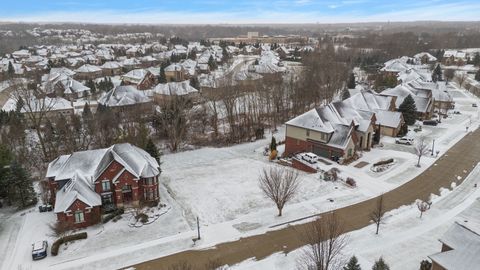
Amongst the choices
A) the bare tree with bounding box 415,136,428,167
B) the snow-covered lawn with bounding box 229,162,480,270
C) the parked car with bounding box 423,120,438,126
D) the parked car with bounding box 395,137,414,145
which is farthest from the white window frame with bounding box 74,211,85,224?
the parked car with bounding box 423,120,438,126

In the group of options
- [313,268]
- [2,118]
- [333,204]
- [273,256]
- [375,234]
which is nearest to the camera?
[313,268]

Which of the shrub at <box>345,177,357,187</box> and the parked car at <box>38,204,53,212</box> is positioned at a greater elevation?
the shrub at <box>345,177,357,187</box>

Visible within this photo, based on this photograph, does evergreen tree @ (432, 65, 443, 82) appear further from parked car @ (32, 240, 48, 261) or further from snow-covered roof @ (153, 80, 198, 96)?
parked car @ (32, 240, 48, 261)

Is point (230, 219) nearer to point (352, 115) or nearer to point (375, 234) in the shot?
point (375, 234)

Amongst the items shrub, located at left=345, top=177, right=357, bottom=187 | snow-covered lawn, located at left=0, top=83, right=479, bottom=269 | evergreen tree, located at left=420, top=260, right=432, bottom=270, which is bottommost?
snow-covered lawn, located at left=0, top=83, right=479, bottom=269

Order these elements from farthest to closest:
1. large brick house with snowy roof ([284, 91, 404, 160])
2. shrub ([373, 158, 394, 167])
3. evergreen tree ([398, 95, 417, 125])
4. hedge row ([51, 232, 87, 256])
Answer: evergreen tree ([398, 95, 417, 125]) < large brick house with snowy roof ([284, 91, 404, 160]) < shrub ([373, 158, 394, 167]) < hedge row ([51, 232, 87, 256])

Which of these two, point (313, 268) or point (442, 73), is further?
point (442, 73)

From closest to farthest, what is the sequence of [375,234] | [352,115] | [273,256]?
1. [273,256]
2. [375,234]
3. [352,115]

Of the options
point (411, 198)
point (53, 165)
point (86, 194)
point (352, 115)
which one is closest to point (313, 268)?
point (411, 198)

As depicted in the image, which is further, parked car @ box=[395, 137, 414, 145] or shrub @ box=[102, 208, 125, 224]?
parked car @ box=[395, 137, 414, 145]
